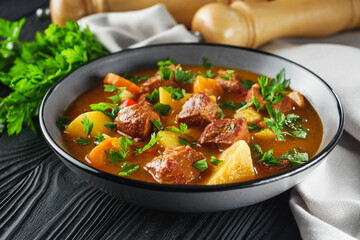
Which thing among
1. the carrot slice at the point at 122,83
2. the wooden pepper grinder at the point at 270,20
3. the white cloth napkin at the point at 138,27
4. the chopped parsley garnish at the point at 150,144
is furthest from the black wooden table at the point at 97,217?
the wooden pepper grinder at the point at 270,20

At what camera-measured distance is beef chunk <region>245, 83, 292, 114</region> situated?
310 cm

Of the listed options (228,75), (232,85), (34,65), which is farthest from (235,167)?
(34,65)

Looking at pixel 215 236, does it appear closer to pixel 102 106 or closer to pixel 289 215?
pixel 289 215

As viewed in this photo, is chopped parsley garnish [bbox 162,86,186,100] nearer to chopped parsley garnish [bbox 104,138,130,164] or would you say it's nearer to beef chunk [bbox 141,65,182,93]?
beef chunk [bbox 141,65,182,93]

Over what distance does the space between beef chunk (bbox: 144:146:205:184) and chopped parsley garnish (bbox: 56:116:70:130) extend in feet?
2.57

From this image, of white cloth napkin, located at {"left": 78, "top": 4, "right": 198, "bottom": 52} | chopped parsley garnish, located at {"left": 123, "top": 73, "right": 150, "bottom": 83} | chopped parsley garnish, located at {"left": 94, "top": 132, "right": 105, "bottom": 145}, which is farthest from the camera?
white cloth napkin, located at {"left": 78, "top": 4, "right": 198, "bottom": 52}

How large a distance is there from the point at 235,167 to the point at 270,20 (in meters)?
2.36

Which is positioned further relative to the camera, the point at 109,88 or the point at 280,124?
the point at 109,88

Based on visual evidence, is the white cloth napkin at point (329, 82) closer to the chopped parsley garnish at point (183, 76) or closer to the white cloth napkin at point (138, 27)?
the white cloth napkin at point (138, 27)

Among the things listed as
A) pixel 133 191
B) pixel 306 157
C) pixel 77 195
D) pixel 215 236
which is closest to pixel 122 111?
pixel 77 195

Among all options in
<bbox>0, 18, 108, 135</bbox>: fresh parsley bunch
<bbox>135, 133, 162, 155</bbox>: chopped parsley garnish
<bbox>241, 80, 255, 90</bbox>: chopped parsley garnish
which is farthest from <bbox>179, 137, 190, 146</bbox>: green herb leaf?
<bbox>0, 18, 108, 135</bbox>: fresh parsley bunch

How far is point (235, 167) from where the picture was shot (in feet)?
7.88

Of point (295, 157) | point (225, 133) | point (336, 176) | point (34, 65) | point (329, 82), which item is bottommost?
point (336, 176)

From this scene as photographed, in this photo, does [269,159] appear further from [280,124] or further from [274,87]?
[274,87]
